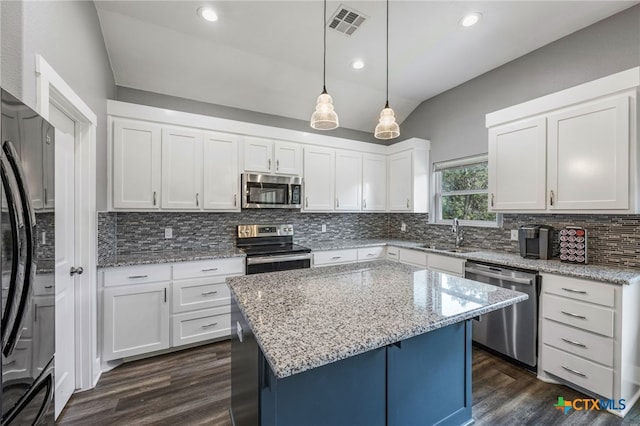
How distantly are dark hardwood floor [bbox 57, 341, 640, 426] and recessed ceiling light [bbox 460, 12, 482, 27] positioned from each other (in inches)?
125

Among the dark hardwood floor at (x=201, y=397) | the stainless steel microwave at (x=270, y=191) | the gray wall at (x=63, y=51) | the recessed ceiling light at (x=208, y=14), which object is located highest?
the recessed ceiling light at (x=208, y=14)

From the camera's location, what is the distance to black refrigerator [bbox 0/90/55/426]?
0.88 meters

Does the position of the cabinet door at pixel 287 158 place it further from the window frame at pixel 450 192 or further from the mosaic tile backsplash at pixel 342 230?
the window frame at pixel 450 192

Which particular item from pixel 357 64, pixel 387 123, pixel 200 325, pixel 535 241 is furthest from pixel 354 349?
pixel 357 64

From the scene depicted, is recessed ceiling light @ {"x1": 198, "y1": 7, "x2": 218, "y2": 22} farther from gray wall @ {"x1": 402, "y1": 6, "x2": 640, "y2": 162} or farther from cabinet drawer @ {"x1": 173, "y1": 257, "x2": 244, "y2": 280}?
gray wall @ {"x1": 402, "y1": 6, "x2": 640, "y2": 162}

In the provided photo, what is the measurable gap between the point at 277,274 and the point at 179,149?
1960 mm

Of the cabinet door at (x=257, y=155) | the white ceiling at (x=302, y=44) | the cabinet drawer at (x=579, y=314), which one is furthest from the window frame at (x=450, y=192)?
the cabinet door at (x=257, y=155)

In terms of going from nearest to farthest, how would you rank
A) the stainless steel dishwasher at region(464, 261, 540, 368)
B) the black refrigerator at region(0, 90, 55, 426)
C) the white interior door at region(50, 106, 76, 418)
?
1. the black refrigerator at region(0, 90, 55, 426)
2. the white interior door at region(50, 106, 76, 418)
3. the stainless steel dishwasher at region(464, 261, 540, 368)

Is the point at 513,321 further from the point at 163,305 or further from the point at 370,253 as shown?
the point at 163,305

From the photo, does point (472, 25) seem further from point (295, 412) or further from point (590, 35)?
point (295, 412)

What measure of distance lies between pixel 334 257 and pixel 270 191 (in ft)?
3.99

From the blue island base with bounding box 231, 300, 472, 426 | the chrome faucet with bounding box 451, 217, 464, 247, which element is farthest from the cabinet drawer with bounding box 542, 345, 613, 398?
the chrome faucet with bounding box 451, 217, 464, 247

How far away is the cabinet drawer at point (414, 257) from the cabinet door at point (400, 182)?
71cm

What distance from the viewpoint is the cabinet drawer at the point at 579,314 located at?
1962 millimetres
